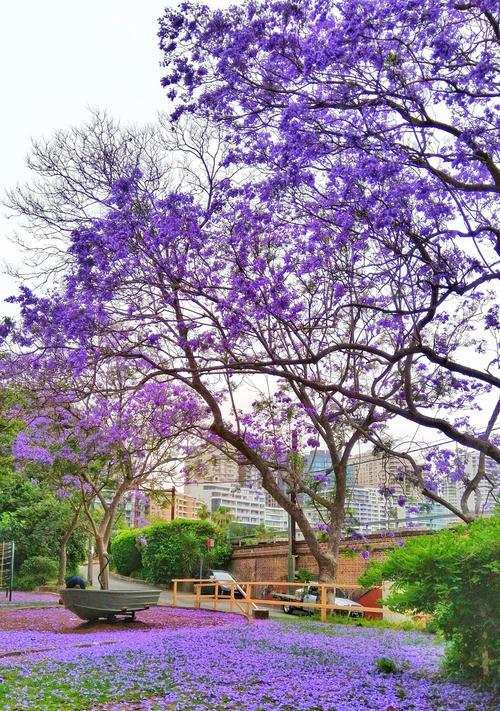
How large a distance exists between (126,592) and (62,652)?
4034 millimetres

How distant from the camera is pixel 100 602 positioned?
493 inches

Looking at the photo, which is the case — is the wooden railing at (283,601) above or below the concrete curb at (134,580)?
above

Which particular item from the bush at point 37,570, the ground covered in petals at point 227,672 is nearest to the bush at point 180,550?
the bush at point 37,570

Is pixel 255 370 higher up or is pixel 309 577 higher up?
pixel 255 370

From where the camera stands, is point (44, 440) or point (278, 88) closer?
point (278, 88)

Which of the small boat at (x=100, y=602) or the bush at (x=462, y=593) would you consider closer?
the bush at (x=462, y=593)

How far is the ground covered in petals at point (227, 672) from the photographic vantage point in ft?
19.1

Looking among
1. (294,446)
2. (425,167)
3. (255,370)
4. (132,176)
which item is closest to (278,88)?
(425,167)

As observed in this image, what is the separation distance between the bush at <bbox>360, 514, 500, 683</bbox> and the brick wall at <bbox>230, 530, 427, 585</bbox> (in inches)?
434

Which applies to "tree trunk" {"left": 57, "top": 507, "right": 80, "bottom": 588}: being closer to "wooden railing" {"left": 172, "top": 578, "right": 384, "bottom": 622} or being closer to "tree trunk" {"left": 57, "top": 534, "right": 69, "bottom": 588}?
"tree trunk" {"left": 57, "top": 534, "right": 69, "bottom": 588}

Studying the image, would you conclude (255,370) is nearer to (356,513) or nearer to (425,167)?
(425,167)

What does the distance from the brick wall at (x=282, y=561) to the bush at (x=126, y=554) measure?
18.0 ft

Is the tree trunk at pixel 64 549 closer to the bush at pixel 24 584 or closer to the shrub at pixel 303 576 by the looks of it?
the bush at pixel 24 584

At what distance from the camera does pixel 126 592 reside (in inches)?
502
